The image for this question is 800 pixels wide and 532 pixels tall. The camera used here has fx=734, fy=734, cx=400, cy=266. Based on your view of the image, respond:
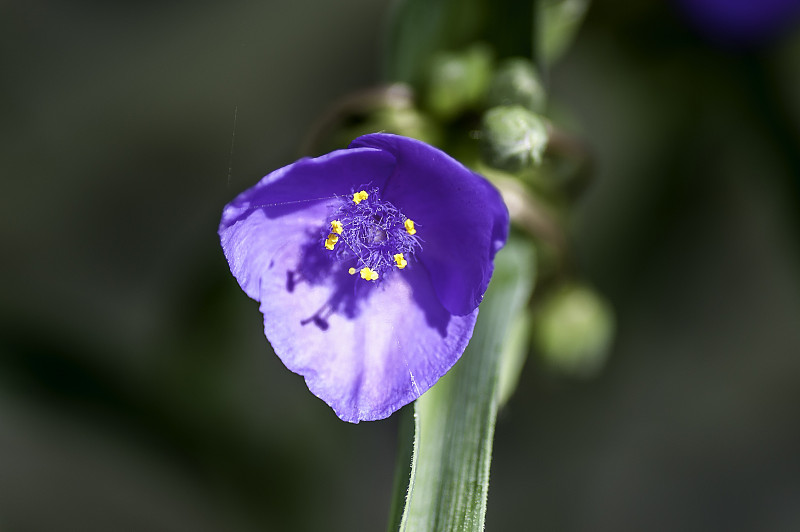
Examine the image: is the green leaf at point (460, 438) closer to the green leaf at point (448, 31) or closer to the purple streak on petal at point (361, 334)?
the purple streak on petal at point (361, 334)

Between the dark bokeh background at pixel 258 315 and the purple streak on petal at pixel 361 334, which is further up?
the dark bokeh background at pixel 258 315

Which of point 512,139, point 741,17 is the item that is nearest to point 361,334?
point 512,139

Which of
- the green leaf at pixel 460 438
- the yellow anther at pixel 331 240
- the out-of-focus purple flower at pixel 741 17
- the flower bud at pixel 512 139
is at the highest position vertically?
the out-of-focus purple flower at pixel 741 17

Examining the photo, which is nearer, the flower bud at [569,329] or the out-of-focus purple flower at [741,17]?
the flower bud at [569,329]

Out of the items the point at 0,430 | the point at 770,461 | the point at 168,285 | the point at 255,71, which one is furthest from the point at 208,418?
the point at 770,461

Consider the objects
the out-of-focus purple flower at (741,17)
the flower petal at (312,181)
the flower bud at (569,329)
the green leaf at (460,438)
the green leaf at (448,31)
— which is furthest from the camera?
the out-of-focus purple flower at (741,17)

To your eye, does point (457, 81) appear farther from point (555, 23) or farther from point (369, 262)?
point (369, 262)

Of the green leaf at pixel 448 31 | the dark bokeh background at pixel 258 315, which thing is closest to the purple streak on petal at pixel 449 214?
the green leaf at pixel 448 31
